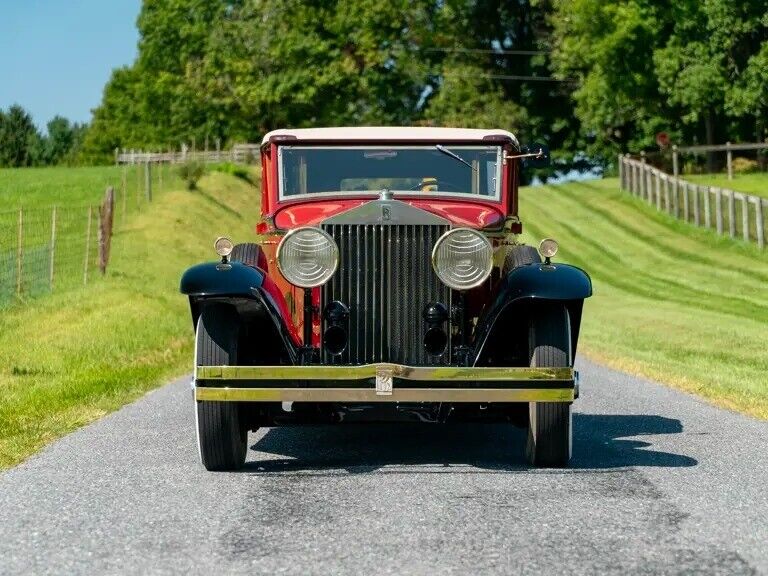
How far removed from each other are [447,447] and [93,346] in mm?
7988

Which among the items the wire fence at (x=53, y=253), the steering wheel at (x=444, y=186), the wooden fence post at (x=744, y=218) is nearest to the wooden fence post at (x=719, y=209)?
the wooden fence post at (x=744, y=218)

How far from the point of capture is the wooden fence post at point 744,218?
36.4 metres

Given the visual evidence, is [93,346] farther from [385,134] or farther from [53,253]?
[385,134]

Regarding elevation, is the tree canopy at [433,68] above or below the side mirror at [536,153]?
above

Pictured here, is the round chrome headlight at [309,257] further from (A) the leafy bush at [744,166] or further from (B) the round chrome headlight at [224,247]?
(A) the leafy bush at [744,166]

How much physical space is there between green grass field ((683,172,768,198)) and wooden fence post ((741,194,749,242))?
8.46 m

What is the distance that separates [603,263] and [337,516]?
34.1 metres

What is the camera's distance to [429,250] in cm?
897

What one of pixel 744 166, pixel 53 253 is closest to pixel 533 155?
pixel 53 253

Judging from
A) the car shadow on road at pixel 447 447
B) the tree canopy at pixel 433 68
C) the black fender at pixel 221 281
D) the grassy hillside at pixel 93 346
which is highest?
the tree canopy at pixel 433 68

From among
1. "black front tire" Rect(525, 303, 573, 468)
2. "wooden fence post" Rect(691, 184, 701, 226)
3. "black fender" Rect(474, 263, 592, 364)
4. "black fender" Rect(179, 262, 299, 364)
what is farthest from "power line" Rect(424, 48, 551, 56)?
"black front tire" Rect(525, 303, 573, 468)

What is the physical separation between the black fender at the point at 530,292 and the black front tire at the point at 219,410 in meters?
1.55

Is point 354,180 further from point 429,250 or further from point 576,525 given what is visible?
point 576,525

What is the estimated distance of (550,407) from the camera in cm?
874
